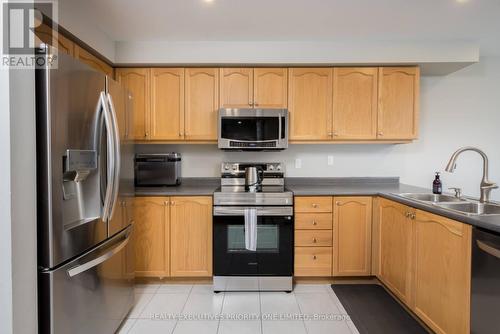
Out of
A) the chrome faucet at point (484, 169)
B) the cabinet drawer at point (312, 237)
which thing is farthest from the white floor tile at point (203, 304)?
A: the chrome faucet at point (484, 169)

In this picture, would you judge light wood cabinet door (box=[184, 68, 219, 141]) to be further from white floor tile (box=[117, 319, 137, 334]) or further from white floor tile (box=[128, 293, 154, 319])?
white floor tile (box=[117, 319, 137, 334])

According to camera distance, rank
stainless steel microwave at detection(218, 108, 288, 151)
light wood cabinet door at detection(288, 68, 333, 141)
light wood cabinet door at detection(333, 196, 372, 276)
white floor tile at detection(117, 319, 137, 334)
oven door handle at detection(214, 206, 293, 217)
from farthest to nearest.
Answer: light wood cabinet door at detection(288, 68, 333, 141) < stainless steel microwave at detection(218, 108, 288, 151) < light wood cabinet door at detection(333, 196, 372, 276) < oven door handle at detection(214, 206, 293, 217) < white floor tile at detection(117, 319, 137, 334)

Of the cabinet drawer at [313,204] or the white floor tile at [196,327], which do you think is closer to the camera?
the white floor tile at [196,327]

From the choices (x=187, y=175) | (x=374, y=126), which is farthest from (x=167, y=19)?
(x=374, y=126)

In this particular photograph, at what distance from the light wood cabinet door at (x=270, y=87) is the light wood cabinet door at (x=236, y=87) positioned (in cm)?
6

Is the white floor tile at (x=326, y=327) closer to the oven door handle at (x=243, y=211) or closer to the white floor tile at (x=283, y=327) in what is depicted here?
the white floor tile at (x=283, y=327)

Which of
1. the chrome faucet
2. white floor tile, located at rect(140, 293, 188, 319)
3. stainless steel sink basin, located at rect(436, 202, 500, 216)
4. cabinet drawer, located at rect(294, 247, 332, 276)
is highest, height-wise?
the chrome faucet

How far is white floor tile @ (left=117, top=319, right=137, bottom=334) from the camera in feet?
6.09

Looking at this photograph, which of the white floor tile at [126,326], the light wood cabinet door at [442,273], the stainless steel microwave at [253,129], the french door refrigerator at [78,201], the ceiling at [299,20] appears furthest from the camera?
the stainless steel microwave at [253,129]

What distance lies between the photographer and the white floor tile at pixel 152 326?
185 cm

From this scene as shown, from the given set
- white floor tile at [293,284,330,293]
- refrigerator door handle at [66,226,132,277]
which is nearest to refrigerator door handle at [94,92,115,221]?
refrigerator door handle at [66,226,132,277]

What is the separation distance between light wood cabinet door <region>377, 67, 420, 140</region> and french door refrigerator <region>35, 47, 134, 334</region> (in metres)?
2.39

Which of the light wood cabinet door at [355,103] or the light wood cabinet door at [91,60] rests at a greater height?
the light wood cabinet door at [91,60]

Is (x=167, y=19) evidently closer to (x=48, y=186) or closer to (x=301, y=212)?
(x=48, y=186)
